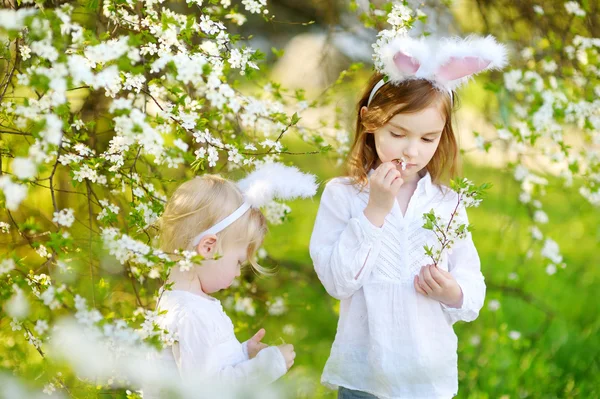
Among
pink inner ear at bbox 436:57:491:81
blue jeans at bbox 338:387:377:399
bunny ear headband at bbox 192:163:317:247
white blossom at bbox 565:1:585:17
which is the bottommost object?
blue jeans at bbox 338:387:377:399

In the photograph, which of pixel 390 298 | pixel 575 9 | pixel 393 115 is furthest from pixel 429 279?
pixel 575 9

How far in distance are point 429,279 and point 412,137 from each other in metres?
0.41

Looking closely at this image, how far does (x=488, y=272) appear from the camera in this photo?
4328mm

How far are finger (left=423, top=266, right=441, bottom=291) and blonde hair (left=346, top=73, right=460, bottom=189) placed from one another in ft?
1.09

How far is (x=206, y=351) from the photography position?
194cm

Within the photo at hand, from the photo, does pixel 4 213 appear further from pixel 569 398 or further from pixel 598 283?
pixel 598 283

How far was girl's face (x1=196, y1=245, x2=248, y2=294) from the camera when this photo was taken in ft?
6.78

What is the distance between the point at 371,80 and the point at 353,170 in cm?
30

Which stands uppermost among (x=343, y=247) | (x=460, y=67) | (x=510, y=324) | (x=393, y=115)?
(x=460, y=67)

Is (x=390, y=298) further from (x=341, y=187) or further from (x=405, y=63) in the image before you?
(x=405, y=63)

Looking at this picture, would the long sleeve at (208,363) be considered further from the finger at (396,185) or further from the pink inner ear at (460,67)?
the pink inner ear at (460,67)

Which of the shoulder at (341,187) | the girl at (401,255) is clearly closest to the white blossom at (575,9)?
the girl at (401,255)

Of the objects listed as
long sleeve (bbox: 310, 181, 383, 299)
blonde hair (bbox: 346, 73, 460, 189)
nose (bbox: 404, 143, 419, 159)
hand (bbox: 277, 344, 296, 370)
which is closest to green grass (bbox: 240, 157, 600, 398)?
blonde hair (bbox: 346, 73, 460, 189)

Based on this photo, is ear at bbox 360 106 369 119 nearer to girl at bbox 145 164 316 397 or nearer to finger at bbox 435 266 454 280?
girl at bbox 145 164 316 397
